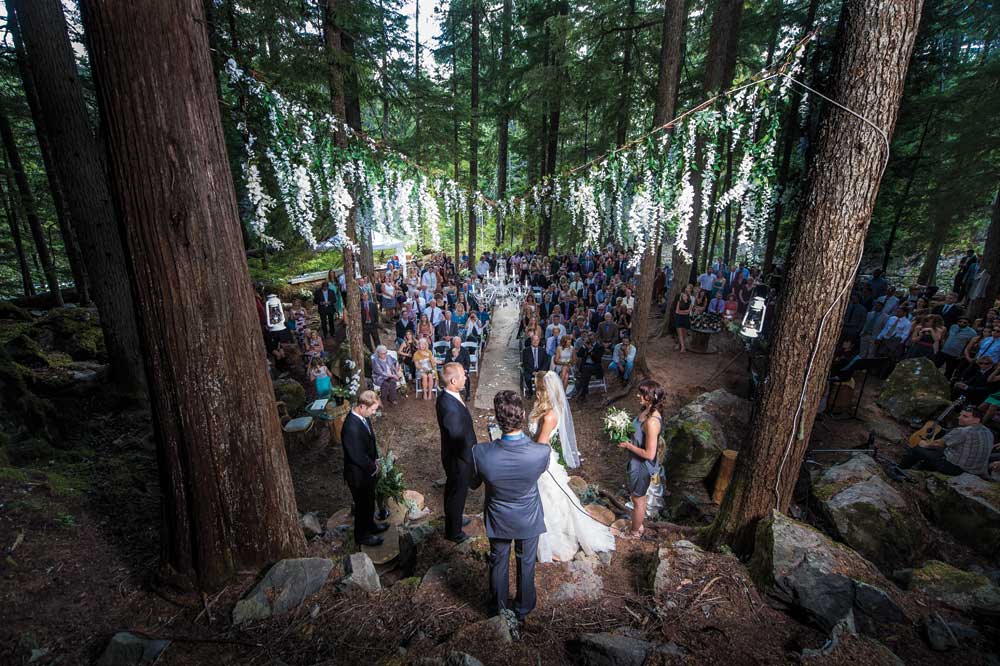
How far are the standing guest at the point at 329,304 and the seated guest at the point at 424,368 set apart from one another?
4.07 metres

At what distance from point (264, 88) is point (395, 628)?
4.74m

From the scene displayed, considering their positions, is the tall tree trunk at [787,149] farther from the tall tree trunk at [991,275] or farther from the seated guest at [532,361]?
the seated guest at [532,361]

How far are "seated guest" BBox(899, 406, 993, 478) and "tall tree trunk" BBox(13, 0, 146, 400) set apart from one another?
1142 centimetres

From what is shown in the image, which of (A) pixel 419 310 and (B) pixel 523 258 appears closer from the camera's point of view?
(A) pixel 419 310

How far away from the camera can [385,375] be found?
948 cm

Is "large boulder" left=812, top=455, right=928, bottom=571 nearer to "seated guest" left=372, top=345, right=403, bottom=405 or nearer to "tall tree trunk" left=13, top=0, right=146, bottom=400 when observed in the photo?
"seated guest" left=372, top=345, right=403, bottom=405

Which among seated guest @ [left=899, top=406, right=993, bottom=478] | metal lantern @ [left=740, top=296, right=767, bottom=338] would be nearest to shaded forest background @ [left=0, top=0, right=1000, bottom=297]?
metal lantern @ [left=740, top=296, right=767, bottom=338]

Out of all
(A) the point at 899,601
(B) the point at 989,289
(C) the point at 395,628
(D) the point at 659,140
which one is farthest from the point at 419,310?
(B) the point at 989,289

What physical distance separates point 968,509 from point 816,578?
12.5ft

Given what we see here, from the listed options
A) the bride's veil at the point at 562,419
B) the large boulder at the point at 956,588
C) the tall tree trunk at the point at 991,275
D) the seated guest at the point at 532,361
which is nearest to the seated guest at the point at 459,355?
the seated guest at the point at 532,361

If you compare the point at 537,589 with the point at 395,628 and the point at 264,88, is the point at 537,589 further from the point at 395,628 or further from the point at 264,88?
the point at 264,88

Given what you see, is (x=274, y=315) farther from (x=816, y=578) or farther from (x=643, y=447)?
(x=816, y=578)

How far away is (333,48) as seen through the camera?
6617mm

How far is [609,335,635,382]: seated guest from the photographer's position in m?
9.65
